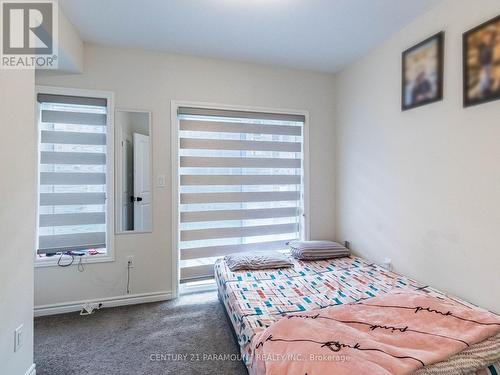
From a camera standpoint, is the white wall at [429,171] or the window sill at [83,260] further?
the window sill at [83,260]

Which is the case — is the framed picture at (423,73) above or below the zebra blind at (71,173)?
above

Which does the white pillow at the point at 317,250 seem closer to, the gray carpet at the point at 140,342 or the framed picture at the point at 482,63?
the gray carpet at the point at 140,342

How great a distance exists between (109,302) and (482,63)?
372cm

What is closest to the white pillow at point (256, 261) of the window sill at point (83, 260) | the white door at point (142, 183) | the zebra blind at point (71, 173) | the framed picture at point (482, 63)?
the white door at point (142, 183)

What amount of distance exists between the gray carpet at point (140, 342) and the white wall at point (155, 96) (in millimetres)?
259

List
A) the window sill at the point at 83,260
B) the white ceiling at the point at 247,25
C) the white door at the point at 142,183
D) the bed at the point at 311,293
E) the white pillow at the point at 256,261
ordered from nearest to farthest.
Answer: the bed at the point at 311,293
the white ceiling at the point at 247,25
the window sill at the point at 83,260
the white pillow at the point at 256,261
the white door at the point at 142,183

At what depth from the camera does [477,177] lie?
1790 millimetres

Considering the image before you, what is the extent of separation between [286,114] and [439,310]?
95.7 inches

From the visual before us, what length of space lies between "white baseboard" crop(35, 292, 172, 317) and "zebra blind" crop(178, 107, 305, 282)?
1.06 ft

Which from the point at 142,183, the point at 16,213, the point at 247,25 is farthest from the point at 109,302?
the point at 247,25

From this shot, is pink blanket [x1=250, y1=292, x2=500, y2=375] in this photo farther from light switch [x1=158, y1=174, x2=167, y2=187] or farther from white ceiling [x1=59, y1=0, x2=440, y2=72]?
white ceiling [x1=59, y1=0, x2=440, y2=72]

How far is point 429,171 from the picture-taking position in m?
2.14

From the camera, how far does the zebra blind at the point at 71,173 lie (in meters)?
2.51

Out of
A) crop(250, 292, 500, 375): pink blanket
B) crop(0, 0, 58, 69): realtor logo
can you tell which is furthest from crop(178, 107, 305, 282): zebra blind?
crop(250, 292, 500, 375): pink blanket
